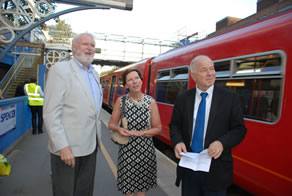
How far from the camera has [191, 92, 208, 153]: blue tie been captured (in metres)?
1.78

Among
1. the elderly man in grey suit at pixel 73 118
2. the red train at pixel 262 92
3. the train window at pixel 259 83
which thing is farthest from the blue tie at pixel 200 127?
the train window at pixel 259 83

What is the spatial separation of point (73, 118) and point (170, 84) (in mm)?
→ 4259

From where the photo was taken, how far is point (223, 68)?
12.9ft

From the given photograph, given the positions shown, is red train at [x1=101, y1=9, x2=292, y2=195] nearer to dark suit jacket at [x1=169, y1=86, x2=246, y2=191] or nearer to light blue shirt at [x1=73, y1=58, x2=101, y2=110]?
dark suit jacket at [x1=169, y1=86, x2=246, y2=191]

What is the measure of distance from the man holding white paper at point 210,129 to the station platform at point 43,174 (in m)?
1.15

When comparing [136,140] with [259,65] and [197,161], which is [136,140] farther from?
[259,65]

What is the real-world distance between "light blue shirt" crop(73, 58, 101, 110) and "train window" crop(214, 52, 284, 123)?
7.55ft

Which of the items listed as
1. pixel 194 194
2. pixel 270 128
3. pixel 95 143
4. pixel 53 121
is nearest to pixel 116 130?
pixel 95 143

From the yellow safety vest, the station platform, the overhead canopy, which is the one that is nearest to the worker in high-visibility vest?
the yellow safety vest

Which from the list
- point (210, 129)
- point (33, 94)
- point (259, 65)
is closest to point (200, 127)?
point (210, 129)

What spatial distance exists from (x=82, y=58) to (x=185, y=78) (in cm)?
348

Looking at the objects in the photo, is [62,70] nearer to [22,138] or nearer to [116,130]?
[116,130]

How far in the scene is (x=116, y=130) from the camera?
Result: 7.95ft

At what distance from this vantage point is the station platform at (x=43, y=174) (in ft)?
10.9
